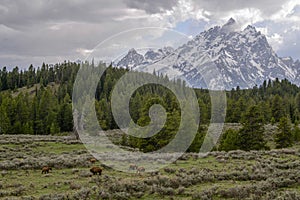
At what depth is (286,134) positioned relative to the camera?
49.1 metres

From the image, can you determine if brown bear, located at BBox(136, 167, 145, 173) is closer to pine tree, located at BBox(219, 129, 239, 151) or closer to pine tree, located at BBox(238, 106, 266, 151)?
pine tree, located at BBox(219, 129, 239, 151)

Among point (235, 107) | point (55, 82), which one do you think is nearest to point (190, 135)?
point (235, 107)

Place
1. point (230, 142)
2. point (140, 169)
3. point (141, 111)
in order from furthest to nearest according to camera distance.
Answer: point (141, 111) → point (230, 142) → point (140, 169)

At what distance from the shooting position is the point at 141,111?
46.7 meters

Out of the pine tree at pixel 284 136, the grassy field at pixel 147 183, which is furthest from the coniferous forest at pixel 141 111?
the grassy field at pixel 147 183

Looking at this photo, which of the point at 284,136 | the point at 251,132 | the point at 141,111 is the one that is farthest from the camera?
the point at 284,136

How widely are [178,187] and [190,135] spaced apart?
27327 millimetres

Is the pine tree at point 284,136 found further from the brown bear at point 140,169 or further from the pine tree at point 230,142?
the brown bear at point 140,169

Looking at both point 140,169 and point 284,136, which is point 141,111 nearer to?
point 284,136

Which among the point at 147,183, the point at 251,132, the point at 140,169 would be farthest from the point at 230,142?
the point at 147,183

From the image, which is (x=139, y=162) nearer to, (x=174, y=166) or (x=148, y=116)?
(x=174, y=166)

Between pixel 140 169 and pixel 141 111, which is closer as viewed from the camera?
pixel 140 169

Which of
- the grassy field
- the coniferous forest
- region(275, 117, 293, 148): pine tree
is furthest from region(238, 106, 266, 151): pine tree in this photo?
the grassy field

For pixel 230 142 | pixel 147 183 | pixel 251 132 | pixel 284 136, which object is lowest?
pixel 230 142
